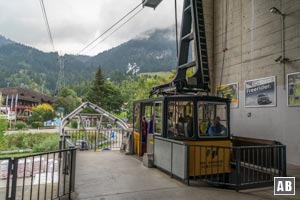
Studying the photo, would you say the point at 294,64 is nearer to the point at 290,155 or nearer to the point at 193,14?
the point at 290,155

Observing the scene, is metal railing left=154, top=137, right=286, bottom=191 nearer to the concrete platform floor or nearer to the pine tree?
the concrete platform floor

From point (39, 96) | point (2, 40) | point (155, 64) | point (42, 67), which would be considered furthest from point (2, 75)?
point (2, 40)

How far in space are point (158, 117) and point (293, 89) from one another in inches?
193

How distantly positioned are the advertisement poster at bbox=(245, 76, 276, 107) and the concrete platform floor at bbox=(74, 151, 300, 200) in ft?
13.5

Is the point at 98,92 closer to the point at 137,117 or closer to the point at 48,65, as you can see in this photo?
the point at 137,117

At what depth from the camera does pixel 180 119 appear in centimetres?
588

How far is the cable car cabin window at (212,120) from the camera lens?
18.5 feet

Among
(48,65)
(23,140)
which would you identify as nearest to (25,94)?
(48,65)

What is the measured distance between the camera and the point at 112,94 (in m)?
43.6

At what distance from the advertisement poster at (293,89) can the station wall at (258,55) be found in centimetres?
18

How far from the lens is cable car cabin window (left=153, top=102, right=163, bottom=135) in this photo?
6387 millimetres

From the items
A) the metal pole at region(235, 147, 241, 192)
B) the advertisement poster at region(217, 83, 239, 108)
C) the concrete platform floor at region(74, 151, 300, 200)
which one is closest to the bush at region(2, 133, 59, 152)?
the advertisement poster at region(217, 83, 239, 108)

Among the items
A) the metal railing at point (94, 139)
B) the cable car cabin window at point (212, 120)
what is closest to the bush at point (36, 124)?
the metal railing at point (94, 139)

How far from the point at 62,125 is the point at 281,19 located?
34.3 ft
